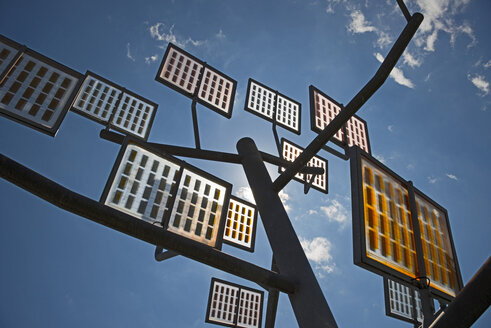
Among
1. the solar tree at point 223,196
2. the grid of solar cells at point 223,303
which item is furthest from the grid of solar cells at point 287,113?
the grid of solar cells at point 223,303

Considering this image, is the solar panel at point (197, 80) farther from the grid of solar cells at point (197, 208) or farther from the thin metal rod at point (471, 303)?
the thin metal rod at point (471, 303)

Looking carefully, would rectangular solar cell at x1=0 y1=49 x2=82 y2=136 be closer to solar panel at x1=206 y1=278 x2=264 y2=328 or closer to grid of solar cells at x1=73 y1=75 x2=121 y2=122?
grid of solar cells at x1=73 y1=75 x2=121 y2=122

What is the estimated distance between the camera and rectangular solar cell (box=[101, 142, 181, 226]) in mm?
5652

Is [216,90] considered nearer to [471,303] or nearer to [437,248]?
[437,248]

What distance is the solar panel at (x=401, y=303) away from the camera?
39.9ft

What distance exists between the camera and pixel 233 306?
503 inches

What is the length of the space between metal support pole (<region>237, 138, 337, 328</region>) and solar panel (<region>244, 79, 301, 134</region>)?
160 inches

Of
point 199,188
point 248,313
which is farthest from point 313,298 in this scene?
point 248,313

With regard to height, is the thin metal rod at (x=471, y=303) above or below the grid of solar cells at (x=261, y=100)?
below

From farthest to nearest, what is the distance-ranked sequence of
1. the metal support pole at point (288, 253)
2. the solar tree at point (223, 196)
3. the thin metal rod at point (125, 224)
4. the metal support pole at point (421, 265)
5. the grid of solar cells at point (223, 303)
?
the grid of solar cells at point (223, 303), the metal support pole at point (288, 253), the solar tree at point (223, 196), the metal support pole at point (421, 265), the thin metal rod at point (125, 224)

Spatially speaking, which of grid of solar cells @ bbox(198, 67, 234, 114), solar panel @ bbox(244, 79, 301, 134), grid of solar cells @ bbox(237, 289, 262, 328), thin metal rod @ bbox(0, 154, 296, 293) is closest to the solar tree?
thin metal rod @ bbox(0, 154, 296, 293)

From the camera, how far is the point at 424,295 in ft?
14.4

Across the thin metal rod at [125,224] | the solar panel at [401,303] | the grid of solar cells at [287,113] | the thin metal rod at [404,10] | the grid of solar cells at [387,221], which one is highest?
the grid of solar cells at [287,113]

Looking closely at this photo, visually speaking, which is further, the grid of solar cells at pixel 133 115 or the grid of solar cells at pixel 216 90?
the grid of solar cells at pixel 216 90
